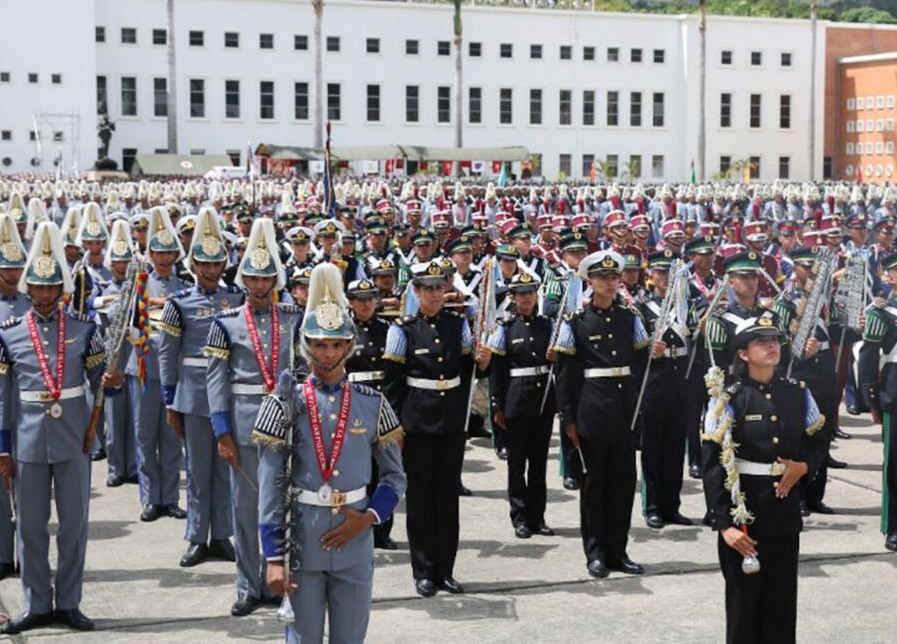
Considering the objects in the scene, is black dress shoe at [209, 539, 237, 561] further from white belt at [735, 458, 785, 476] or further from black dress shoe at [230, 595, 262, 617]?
white belt at [735, 458, 785, 476]

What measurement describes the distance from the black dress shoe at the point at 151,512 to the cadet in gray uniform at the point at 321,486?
4998mm

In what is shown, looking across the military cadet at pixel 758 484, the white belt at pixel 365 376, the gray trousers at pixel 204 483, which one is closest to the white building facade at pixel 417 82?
the gray trousers at pixel 204 483

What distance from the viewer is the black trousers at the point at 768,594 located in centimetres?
668

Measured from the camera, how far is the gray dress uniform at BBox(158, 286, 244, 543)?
Result: 9.39 meters

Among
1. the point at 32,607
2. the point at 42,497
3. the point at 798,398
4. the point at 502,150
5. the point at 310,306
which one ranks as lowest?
the point at 32,607

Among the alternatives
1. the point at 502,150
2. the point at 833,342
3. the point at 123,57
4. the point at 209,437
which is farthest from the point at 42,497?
the point at 123,57

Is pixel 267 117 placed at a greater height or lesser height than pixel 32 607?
greater

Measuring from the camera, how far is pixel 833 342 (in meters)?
13.2

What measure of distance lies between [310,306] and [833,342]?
27.1 ft

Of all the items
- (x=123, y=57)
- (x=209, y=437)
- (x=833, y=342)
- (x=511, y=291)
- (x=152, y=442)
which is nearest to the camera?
(x=209, y=437)

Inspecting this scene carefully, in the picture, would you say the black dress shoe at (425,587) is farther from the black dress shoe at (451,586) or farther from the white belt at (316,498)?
the white belt at (316,498)

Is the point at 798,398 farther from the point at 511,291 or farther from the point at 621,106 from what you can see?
the point at 621,106

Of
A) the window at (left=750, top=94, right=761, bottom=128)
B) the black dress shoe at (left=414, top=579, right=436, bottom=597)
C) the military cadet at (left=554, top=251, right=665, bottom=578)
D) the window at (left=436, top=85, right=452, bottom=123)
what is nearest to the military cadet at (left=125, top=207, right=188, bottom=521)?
the black dress shoe at (left=414, top=579, right=436, bottom=597)

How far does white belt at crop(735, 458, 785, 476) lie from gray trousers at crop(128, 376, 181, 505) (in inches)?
214
